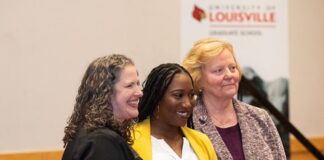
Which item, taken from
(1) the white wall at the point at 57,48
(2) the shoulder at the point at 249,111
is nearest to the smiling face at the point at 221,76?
(2) the shoulder at the point at 249,111

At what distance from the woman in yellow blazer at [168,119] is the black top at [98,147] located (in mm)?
446

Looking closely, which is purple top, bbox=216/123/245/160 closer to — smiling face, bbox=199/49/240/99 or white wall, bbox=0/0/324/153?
smiling face, bbox=199/49/240/99

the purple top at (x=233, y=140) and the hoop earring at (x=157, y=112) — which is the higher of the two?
the hoop earring at (x=157, y=112)

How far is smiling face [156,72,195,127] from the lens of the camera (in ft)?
8.08

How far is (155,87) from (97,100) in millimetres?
535

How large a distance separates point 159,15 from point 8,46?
1255 mm

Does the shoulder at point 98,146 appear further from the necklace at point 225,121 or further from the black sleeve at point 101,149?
the necklace at point 225,121

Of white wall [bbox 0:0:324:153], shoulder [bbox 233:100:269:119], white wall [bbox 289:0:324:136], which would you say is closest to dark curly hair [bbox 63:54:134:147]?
shoulder [bbox 233:100:269:119]

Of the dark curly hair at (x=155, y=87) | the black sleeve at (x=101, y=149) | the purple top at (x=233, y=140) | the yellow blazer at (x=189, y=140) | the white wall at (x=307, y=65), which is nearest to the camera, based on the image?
the black sleeve at (x=101, y=149)

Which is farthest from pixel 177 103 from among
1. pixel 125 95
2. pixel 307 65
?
pixel 307 65

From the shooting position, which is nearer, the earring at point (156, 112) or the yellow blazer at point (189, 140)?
the yellow blazer at point (189, 140)

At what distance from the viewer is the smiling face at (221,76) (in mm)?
2842

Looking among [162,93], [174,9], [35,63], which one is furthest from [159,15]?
[162,93]

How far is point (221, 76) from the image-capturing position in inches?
112
